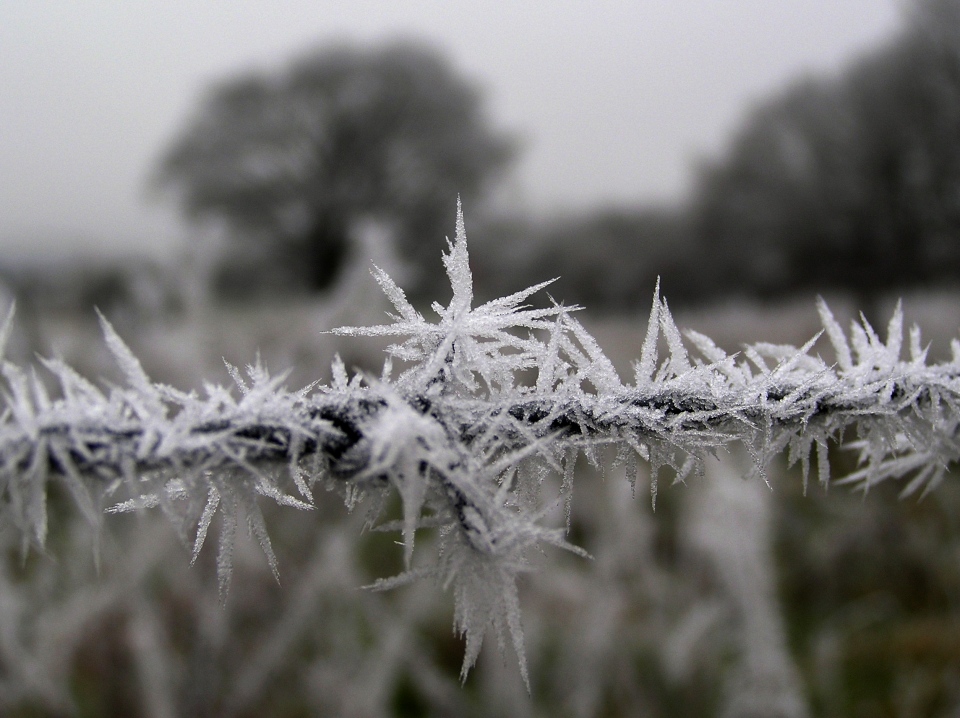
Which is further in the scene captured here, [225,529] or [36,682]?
[36,682]

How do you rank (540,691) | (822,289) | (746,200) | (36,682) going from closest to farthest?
(36,682) < (540,691) < (822,289) < (746,200)

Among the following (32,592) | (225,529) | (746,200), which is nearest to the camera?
(225,529)

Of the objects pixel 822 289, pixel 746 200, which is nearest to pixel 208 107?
pixel 746 200

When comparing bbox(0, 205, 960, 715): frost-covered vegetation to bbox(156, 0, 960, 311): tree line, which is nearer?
bbox(0, 205, 960, 715): frost-covered vegetation

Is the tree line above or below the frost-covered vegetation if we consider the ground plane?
above

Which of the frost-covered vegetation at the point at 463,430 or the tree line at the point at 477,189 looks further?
the tree line at the point at 477,189

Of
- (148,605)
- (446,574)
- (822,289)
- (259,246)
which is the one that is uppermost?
(259,246)

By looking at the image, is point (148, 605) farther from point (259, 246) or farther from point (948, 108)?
point (259, 246)

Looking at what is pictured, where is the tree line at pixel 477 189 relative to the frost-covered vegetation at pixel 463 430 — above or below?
above

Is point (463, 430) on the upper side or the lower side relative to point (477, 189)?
lower

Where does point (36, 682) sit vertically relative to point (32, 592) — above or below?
below

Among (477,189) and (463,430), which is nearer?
(463,430)
